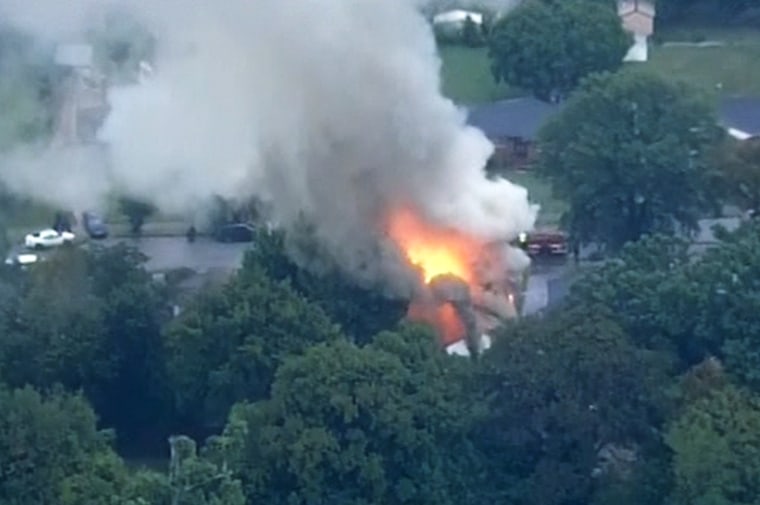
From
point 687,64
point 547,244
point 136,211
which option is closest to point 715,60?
point 687,64

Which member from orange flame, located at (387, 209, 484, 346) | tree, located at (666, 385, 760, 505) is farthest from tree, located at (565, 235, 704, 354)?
tree, located at (666, 385, 760, 505)

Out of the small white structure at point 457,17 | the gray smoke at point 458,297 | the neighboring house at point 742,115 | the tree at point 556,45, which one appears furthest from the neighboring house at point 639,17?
the gray smoke at point 458,297

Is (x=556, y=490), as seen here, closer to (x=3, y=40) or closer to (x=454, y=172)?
(x=454, y=172)

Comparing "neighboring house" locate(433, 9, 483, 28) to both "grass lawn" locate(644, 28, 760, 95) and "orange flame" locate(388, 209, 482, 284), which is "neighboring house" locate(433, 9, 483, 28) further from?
"orange flame" locate(388, 209, 482, 284)

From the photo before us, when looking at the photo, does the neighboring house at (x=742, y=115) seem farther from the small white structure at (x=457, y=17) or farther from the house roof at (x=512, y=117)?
the small white structure at (x=457, y=17)

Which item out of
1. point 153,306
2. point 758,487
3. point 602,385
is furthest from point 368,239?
point 758,487

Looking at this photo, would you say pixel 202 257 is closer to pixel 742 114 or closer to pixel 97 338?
pixel 97 338
